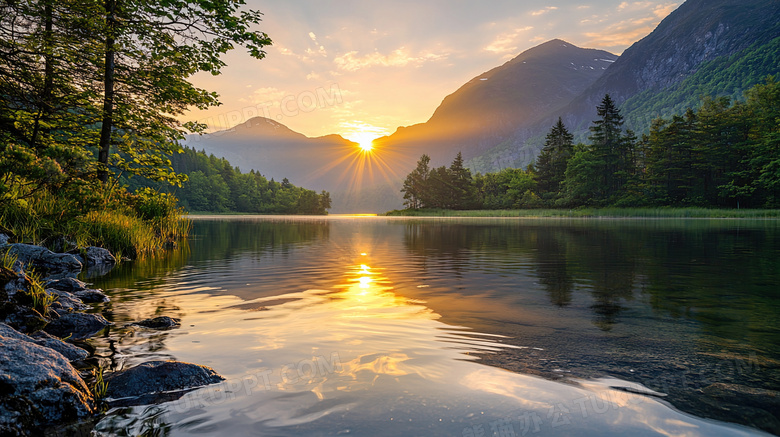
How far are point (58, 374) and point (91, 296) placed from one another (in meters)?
6.47

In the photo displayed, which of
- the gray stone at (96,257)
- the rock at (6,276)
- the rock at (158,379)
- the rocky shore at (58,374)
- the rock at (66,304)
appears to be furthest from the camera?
the gray stone at (96,257)

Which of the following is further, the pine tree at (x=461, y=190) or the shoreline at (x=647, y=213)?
the pine tree at (x=461, y=190)

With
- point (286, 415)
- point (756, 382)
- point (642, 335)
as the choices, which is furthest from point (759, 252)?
point (286, 415)

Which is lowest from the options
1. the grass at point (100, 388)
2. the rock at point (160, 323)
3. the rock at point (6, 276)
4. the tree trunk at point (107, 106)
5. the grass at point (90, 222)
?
the rock at point (160, 323)

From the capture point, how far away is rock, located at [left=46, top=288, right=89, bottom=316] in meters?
8.14

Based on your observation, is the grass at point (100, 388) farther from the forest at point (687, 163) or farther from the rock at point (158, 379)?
the forest at point (687, 163)

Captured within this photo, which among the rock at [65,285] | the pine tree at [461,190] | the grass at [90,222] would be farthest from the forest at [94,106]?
the pine tree at [461,190]

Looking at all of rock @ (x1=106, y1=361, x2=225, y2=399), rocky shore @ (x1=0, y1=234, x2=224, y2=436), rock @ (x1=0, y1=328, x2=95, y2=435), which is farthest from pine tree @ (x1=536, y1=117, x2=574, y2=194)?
rock @ (x1=0, y1=328, x2=95, y2=435)

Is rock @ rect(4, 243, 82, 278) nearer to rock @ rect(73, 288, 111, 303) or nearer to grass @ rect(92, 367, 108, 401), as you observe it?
rock @ rect(73, 288, 111, 303)

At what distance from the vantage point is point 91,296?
385 inches

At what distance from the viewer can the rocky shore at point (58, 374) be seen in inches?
156

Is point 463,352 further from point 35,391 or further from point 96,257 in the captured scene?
point 96,257

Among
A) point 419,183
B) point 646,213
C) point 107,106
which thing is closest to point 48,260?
point 107,106

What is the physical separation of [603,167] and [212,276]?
111m
